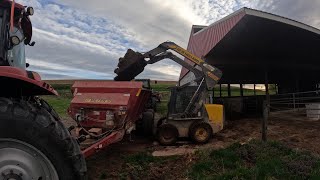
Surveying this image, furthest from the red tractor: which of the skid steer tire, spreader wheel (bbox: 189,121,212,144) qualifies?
spreader wheel (bbox: 189,121,212,144)

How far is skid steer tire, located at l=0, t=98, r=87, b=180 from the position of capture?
135 inches

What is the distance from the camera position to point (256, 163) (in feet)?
23.7

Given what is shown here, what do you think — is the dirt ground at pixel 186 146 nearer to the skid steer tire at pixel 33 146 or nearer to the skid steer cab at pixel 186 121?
the skid steer cab at pixel 186 121

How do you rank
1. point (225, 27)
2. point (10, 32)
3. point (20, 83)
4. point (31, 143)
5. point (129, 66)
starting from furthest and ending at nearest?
point (225, 27)
point (129, 66)
point (10, 32)
point (20, 83)
point (31, 143)

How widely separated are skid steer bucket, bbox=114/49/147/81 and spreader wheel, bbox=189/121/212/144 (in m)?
2.48

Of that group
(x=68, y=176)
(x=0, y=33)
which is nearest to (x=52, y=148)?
(x=68, y=176)

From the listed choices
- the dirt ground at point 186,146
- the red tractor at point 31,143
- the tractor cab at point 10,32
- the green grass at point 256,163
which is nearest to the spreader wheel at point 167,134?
the dirt ground at point 186,146

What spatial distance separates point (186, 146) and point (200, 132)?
720 mm

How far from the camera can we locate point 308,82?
33.6 metres

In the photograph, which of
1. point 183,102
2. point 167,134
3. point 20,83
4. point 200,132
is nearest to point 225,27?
point 183,102

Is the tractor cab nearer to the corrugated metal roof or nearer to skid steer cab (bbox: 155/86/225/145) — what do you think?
skid steer cab (bbox: 155/86/225/145)

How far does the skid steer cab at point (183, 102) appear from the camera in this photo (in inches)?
448

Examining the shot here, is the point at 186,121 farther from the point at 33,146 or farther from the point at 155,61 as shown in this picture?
the point at 33,146

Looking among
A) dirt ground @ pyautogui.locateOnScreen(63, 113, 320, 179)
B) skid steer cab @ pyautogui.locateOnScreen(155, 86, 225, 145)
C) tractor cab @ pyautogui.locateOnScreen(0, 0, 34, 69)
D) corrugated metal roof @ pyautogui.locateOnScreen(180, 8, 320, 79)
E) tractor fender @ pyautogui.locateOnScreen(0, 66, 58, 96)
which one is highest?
corrugated metal roof @ pyautogui.locateOnScreen(180, 8, 320, 79)
